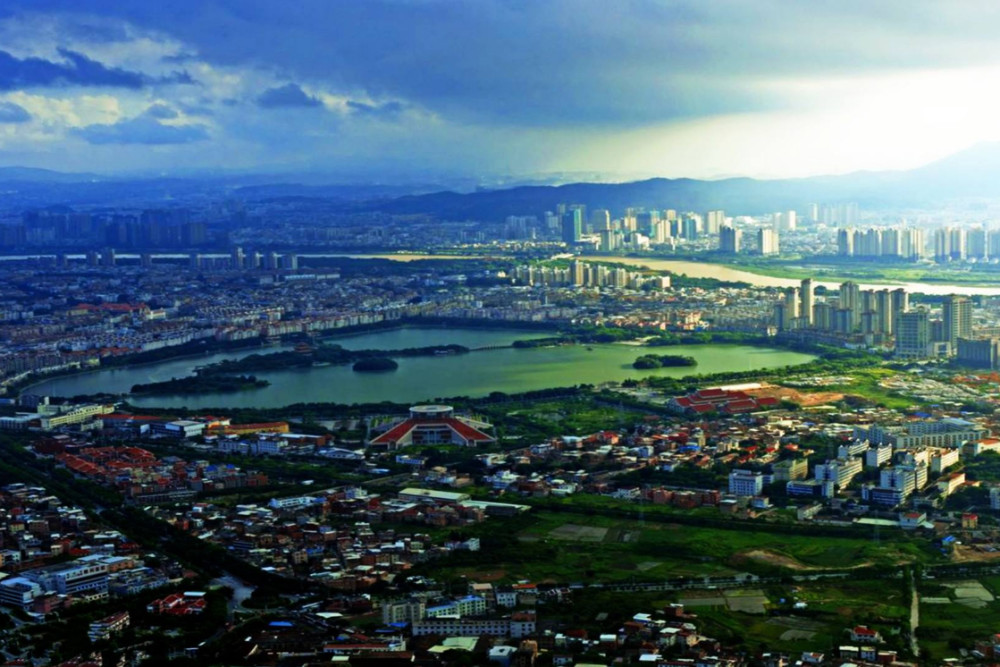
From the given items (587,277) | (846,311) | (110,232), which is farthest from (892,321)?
(110,232)

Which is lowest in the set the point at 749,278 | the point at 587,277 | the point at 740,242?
the point at 749,278

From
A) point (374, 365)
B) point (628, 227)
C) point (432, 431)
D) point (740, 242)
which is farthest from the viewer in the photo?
point (628, 227)

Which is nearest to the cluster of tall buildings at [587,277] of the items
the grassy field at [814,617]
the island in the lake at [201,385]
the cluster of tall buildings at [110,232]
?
the island in the lake at [201,385]

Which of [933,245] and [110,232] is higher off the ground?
[110,232]

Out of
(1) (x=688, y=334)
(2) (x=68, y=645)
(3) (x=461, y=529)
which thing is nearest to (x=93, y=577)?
(2) (x=68, y=645)

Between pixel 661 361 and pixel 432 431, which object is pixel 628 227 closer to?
pixel 661 361

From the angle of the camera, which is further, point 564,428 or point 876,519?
point 564,428

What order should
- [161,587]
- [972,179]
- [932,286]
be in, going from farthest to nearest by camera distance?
1. [972,179]
2. [932,286]
3. [161,587]

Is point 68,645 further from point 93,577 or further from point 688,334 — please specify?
point 688,334
